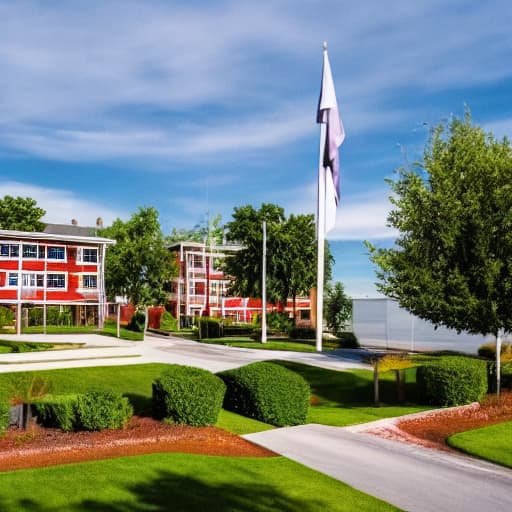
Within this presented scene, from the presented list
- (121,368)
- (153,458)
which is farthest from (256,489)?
(121,368)

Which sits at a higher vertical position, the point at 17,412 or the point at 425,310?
the point at 425,310

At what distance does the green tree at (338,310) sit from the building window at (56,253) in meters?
21.9

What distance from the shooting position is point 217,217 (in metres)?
103

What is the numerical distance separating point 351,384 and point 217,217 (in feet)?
265

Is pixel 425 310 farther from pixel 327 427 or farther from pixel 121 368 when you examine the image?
pixel 121 368

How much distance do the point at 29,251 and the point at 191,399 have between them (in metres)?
38.5

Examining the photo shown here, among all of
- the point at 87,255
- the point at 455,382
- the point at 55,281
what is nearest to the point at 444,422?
the point at 455,382

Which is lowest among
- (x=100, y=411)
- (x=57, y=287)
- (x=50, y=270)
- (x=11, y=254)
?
(x=100, y=411)

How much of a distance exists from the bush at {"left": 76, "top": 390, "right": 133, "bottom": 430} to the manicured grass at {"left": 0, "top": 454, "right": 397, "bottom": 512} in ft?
10.6

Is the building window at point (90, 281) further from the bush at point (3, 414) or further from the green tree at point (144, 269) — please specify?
the bush at point (3, 414)

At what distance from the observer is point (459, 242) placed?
20.0 m

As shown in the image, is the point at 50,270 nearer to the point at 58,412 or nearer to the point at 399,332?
the point at 399,332

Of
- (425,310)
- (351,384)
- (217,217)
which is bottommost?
(351,384)

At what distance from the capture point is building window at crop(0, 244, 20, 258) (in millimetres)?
47281
